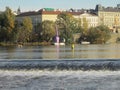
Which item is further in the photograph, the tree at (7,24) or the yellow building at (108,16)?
the yellow building at (108,16)

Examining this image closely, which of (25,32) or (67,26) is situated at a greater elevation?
(67,26)

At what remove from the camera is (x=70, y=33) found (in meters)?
Result: 117

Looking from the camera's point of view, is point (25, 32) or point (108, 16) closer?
point (25, 32)

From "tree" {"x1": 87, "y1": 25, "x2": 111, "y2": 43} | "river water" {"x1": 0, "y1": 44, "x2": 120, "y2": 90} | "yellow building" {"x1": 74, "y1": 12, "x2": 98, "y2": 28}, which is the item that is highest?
"yellow building" {"x1": 74, "y1": 12, "x2": 98, "y2": 28}

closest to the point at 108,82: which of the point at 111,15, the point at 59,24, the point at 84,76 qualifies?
the point at 84,76

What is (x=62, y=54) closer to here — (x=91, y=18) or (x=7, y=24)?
(x=7, y=24)

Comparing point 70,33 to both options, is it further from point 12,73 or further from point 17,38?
point 12,73

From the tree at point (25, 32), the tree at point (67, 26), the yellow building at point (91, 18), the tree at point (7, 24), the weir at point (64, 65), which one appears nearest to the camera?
the weir at point (64, 65)

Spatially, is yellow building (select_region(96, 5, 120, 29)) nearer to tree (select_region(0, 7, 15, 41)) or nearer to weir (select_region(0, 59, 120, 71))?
tree (select_region(0, 7, 15, 41))

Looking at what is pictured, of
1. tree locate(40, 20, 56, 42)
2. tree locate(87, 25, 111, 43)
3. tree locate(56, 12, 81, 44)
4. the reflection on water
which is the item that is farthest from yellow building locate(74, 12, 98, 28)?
the reflection on water

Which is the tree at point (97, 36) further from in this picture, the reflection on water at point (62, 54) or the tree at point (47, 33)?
the reflection on water at point (62, 54)

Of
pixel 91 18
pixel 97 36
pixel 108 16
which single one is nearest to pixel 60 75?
pixel 97 36

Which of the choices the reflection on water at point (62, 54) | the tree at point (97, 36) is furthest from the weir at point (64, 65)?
the tree at point (97, 36)

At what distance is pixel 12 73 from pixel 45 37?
8950cm
